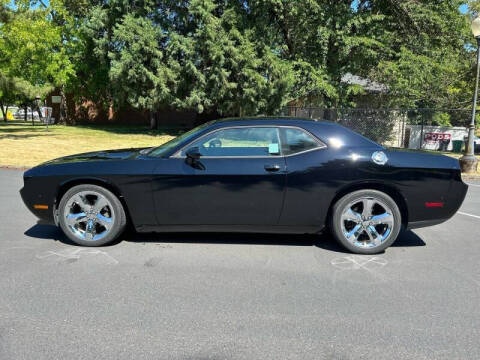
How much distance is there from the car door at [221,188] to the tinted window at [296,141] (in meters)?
0.10

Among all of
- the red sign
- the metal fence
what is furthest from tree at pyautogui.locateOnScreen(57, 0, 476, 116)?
the red sign

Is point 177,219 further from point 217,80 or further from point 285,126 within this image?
point 217,80

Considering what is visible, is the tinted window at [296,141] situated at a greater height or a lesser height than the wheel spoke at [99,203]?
greater

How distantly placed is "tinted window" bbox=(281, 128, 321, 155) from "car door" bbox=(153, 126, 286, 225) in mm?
101

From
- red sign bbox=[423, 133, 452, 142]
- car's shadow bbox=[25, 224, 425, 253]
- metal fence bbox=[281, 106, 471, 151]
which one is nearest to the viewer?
car's shadow bbox=[25, 224, 425, 253]

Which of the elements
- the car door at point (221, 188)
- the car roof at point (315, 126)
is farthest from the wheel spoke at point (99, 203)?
the car roof at point (315, 126)

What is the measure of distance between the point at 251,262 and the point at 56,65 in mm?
24568

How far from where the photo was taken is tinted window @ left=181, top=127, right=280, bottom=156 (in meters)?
4.57

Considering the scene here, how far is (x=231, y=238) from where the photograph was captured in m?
5.04

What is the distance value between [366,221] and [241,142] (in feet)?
5.47

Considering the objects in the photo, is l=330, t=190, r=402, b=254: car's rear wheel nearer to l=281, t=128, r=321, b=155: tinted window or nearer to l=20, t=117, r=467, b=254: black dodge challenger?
l=20, t=117, r=467, b=254: black dodge challenger

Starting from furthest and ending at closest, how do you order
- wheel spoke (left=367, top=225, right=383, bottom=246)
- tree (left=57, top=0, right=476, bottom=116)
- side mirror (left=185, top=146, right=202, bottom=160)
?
tree (left=57, top=0, right=476, bottom=116), wheel spoke (left=367, top=225, right=383, bottom=246), side mirror (left=185, top=146, right=202, bottom=160)

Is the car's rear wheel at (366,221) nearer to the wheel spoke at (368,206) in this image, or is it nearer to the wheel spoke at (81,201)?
the wheel spoke at (368,206)

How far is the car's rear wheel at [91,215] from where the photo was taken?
4.56 m
